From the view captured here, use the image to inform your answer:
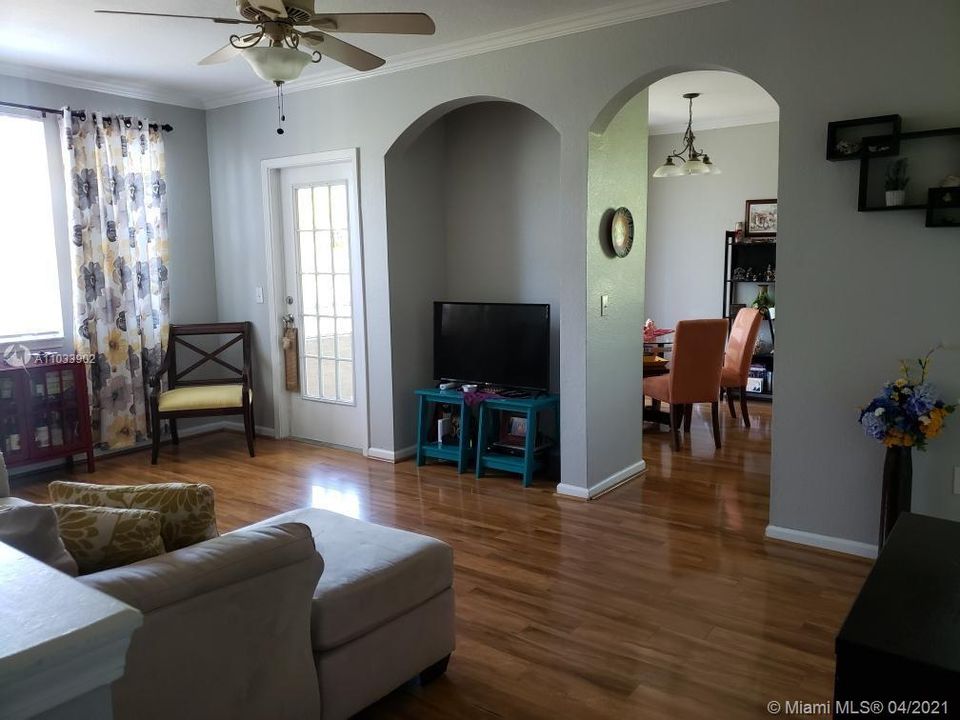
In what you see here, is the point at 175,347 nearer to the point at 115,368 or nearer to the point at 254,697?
the point at 115,368

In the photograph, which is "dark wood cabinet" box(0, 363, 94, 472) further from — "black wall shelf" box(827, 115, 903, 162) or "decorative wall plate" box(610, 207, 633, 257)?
"black wall shelf" box(827, 115, 903, 162)

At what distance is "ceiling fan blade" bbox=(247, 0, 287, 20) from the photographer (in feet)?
8.11

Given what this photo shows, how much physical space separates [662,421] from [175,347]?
3899 millimetres

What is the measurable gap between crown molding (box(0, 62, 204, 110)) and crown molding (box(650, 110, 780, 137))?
4459mm

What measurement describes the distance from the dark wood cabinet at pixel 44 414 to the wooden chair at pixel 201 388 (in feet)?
1.49

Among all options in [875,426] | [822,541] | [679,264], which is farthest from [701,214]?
[875,426]

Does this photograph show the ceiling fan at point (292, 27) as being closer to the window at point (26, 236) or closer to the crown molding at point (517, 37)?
the crown molding at point (517, 37)

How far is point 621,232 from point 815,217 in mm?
1284

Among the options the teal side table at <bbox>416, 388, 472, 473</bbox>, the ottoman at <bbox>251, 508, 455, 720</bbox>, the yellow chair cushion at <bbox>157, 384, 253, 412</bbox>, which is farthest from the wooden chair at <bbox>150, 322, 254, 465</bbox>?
the ottoman at <bbox>251, 508, 455, 720</bbox>

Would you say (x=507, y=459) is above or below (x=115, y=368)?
below

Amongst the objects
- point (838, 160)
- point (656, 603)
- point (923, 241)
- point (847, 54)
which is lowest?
point (656, 603)

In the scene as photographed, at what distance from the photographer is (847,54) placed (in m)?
3.23

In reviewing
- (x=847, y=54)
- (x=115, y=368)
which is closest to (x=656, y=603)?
(x=847, y=54)

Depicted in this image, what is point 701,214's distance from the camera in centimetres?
761
